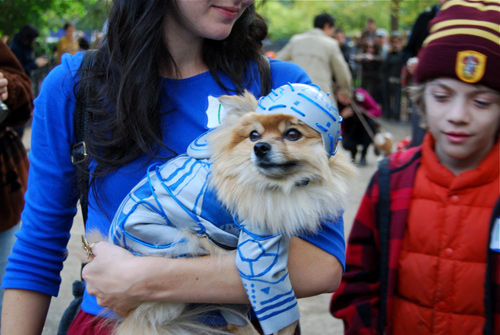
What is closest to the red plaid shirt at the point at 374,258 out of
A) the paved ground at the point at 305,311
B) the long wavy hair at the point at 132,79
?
the long wavy hair at the point at 132,79

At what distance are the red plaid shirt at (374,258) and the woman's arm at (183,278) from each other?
0.49 meters

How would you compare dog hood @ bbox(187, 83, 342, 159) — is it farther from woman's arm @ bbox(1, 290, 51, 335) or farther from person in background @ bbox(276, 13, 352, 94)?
person in background @ bbox(276, 13, 352, 94)

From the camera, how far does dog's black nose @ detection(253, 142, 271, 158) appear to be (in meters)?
1.76

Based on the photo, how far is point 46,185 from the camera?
196 centimetres

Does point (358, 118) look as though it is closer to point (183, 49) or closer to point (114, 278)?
point (183, 49)

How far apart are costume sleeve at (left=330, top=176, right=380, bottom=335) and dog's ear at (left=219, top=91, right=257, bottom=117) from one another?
684mm

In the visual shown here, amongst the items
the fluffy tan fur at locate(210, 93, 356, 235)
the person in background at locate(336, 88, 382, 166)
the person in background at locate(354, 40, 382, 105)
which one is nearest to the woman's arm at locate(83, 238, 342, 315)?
the fluffy tan fur at locate(210, 93, 356, 235)

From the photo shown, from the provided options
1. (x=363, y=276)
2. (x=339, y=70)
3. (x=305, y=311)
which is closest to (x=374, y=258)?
(x=363, y=276)

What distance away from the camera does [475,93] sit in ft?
6.85

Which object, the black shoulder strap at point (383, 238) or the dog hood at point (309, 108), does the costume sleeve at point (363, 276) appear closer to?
the black shoulder strap at point (383, 238)

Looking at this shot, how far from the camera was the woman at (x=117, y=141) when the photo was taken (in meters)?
1.84

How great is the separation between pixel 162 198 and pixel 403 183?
3.31 feet

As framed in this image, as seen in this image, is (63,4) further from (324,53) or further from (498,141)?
(498,141)

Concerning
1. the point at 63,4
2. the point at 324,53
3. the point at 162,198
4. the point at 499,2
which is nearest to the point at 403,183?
the point at 499,2
